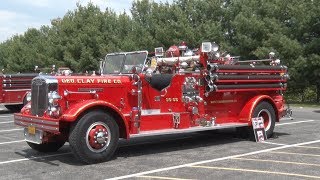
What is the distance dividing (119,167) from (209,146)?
9.10 ft

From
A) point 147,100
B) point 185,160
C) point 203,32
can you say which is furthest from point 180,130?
point 203,32

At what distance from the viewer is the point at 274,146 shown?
9.78m

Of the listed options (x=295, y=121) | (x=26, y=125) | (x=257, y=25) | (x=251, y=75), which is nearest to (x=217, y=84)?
(x=251, y=75)

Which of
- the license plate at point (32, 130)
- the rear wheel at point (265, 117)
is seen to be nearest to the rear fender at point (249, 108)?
the rear wheel at point (265, 117)

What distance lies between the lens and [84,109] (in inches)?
314

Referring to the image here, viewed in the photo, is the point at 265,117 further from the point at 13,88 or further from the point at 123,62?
the point at 13,88

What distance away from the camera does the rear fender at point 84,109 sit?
7.82 m

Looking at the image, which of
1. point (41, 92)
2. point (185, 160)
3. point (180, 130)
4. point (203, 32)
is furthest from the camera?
point (203, 32)

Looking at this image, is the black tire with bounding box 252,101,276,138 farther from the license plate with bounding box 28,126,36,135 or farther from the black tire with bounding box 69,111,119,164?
the license plate with bounding box 28,126,36,135

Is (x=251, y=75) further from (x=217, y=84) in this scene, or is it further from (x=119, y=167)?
(x=119, y=167)

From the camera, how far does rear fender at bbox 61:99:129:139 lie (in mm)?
7820

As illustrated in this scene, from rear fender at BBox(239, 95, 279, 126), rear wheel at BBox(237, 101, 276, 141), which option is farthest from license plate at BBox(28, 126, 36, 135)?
rear wheel at BBox(237, 101, 276, 141)

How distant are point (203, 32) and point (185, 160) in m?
24.2

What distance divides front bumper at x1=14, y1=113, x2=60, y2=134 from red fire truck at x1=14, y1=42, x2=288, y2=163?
0.7 inches
